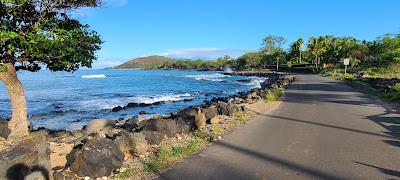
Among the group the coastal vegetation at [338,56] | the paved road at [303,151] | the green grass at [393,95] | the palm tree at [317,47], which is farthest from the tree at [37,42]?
the palm tree at [317,47]

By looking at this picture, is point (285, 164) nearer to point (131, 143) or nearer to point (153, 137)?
point (131, 143)

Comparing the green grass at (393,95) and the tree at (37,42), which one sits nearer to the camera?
the tree at (37,42)

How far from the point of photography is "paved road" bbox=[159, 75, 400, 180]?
7500 millimetres

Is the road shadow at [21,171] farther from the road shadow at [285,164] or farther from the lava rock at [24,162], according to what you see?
the road shadow at [285,164]

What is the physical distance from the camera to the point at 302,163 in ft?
26.7

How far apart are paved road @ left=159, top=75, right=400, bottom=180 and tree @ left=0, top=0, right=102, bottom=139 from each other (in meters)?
4.04

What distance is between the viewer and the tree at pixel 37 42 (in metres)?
9.77

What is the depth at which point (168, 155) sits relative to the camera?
891 centimetres

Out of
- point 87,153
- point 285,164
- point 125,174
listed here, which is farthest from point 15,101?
point 285,164

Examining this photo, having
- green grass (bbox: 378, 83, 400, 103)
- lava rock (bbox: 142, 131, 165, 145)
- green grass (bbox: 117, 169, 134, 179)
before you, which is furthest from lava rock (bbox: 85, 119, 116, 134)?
green grass (bbox: 378, 83, 400, 103)

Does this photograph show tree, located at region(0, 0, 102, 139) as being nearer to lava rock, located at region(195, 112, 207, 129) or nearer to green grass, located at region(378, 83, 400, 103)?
lava rock, located at region(195, 112, 207, 129)

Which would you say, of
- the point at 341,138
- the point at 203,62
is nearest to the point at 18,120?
the point at 341,138

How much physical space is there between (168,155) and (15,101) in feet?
15.9

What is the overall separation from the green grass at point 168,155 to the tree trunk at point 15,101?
421 cm
